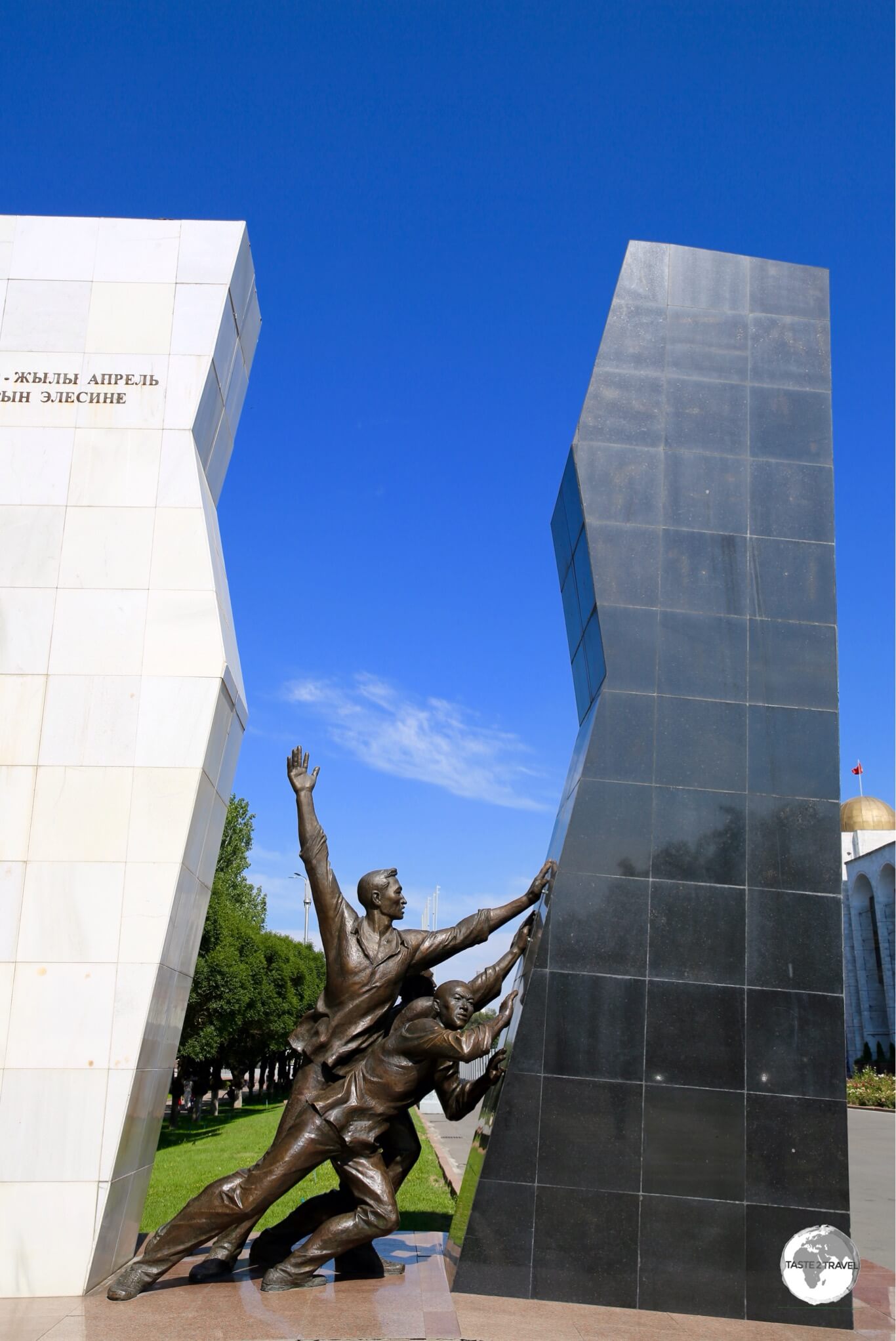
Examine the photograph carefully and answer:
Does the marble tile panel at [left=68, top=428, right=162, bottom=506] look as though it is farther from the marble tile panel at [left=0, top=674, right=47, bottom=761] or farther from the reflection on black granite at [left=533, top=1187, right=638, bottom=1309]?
the reflection on black granite at [left=533, top=1187, right=638, bottom=1309]

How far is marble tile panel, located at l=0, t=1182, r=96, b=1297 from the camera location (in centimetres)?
840

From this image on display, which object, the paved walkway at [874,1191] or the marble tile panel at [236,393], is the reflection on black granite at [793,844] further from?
the marble tile panel at [236,393]

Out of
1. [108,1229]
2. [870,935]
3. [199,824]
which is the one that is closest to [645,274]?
[199,824]

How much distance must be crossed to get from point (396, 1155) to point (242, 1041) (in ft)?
99.9

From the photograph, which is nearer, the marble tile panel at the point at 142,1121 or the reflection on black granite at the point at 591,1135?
the reflection on black granite at the point at 591,1135

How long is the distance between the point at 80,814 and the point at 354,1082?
3153 mm

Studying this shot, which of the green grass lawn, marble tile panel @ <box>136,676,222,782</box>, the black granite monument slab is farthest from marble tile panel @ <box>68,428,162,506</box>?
the green grass lawn

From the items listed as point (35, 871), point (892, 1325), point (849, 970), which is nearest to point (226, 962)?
point (35, 871)

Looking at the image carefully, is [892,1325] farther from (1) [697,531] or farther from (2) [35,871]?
(2) [35,871]

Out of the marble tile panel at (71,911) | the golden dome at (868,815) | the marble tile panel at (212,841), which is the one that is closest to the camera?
the marble tile panel at (71,911)

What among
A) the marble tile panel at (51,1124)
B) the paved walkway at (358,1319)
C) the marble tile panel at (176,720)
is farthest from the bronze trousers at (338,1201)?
the marble tile panel at (176,720)

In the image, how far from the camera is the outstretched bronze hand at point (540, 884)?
932 centimetres

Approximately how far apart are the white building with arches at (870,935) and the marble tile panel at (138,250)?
1898 inches

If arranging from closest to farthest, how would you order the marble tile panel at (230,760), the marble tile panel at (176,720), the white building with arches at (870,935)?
the marble tile panel at (176,720), the marble tile panel at (230,760), the white building with arches at (870,935)
